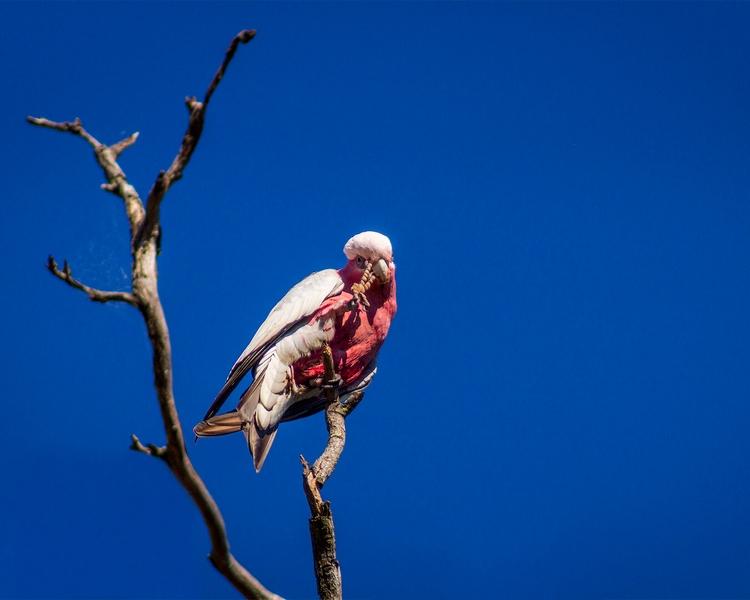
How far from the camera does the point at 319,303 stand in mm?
5016

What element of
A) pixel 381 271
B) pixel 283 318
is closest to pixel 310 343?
pixel 283 318

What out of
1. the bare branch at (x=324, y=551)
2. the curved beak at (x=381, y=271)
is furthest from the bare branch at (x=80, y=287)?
the curved beak at (x=381, y=271)

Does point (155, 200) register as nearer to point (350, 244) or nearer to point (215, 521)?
point (215, 521)

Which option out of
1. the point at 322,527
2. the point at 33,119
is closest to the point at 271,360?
the point at 322,527

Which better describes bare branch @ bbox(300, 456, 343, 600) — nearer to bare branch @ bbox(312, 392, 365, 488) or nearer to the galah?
bare branch @ bbox(312, 392, 365, 488)

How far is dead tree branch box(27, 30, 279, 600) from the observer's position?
240 centimetres

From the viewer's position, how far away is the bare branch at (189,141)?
7.75 ft

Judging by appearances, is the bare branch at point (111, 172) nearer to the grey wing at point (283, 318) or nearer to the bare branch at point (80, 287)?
the bare branch at point (80, 287)

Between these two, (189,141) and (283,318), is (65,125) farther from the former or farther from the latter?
(283,318)

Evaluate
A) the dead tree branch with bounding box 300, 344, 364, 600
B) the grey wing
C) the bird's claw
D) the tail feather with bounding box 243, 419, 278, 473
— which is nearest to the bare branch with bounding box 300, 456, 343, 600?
the dead tree branch with bounding box 300, 344, 364, 600

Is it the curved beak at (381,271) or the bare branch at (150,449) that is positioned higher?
the curved beak at (381,271)

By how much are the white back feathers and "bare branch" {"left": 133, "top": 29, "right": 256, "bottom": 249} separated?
2648 millimetres

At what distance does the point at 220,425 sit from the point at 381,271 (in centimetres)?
135

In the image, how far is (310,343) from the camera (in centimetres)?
493
